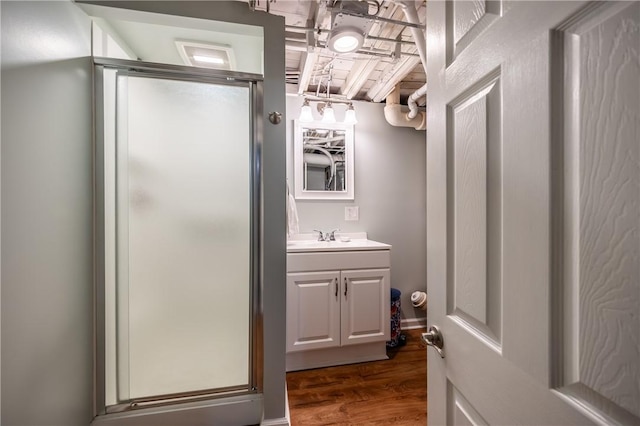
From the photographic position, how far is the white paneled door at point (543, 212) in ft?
1.13

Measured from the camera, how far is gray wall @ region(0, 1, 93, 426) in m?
0.84

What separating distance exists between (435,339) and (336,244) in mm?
1492

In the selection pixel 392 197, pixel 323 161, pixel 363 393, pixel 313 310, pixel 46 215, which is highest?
pixel 323 161

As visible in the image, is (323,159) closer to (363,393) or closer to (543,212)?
(363,393)

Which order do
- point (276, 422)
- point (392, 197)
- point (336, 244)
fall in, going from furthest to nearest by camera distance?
1. point (392, 197)
2. point (336, 244)
3. point (276, 422)

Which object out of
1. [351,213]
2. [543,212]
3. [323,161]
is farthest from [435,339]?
[323,161]

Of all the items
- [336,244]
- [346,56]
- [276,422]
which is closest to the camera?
[276,422]

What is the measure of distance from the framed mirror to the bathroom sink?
365 millimetres

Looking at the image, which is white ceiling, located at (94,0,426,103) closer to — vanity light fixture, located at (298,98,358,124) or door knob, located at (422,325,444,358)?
vanity light fixture, located at (298,98,358,124)

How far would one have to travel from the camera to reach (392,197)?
2654 millimetres

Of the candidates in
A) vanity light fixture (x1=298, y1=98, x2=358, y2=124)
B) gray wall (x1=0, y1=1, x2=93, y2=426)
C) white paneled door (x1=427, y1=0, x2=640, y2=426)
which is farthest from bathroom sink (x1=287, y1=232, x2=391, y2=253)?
white paneled door (x1=427, y1=0, x2=640, y2=426)

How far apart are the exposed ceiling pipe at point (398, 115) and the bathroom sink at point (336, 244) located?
1.11 meters

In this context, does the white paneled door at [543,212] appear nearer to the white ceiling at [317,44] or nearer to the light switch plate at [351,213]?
the white ceiling at [317,44]

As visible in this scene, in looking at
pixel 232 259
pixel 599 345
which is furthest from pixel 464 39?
pixel 232 259
